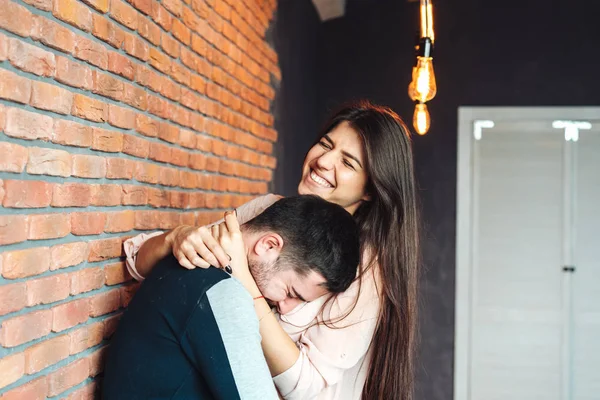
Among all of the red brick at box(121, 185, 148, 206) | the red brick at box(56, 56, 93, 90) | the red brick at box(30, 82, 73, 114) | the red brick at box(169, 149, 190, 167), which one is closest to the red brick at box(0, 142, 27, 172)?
the red brick at box(30, 82, 73, 114)

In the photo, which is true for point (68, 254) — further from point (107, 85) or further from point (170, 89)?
point (170, 89)

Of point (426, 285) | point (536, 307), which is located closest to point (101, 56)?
point (426, 285)

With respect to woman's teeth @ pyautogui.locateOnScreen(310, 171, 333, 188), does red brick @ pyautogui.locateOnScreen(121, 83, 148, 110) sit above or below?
above

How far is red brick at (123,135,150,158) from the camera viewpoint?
1.99 meters

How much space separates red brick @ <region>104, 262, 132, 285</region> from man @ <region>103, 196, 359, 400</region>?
0.28 m

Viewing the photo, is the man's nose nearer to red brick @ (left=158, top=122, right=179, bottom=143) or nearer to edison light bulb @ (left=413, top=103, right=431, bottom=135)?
red brick @ (left=158, top=122, right=179, bottom=143)

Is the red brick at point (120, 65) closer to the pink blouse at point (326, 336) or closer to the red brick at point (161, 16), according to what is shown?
the red brick at point (161, 16)

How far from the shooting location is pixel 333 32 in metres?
6.01

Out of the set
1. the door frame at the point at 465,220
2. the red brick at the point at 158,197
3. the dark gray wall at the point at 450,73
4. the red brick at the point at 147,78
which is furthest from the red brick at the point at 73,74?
the door frame at the point at 465,220

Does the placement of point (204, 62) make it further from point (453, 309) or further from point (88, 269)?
point (453, 309)

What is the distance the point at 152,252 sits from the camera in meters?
1.88

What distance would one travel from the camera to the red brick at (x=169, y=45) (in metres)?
2.28

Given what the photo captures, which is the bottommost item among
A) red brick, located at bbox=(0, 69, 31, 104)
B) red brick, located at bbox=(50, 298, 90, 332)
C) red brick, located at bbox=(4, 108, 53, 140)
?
red brick, located at bbox=(50, 298, 90, 332)

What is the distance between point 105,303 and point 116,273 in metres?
0.10
